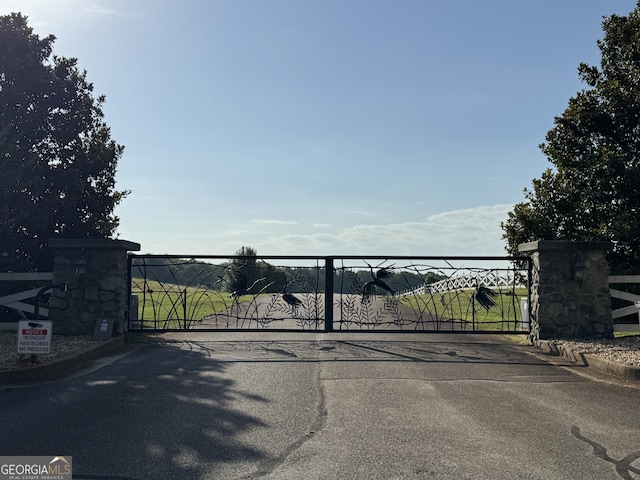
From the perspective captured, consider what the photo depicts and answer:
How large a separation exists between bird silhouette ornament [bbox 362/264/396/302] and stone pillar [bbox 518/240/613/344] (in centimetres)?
356

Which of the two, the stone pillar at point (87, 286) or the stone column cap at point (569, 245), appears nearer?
the stone pillar at point (87, 286)

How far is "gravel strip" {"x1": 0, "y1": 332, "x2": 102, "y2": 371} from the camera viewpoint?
30.6ft

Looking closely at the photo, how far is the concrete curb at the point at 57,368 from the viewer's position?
8711mm

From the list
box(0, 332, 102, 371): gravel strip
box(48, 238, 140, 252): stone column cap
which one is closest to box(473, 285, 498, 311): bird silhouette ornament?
box(48, 238, 140, 252): stone column cap

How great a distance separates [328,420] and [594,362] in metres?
6.19

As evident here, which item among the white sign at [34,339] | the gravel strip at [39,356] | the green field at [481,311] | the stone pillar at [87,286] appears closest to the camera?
the white sign at [34,339]

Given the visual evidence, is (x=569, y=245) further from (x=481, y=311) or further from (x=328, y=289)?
(x=481, y=311)

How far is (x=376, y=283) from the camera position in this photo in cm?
1425

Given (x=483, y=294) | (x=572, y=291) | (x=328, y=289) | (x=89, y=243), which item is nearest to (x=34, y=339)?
(x=89, y=243)

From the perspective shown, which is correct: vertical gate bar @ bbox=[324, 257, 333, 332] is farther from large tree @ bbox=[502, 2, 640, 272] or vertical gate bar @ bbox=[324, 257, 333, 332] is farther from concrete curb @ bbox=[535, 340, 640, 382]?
large tree @ bbox=[502, 2, 640, 272]

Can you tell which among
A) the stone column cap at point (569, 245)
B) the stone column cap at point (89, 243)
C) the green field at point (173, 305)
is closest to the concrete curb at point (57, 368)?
the green field at point (173, 305)

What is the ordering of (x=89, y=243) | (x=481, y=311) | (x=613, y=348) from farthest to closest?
1. (x=481, y=311)
2. (x=89, y=243)
3. (x=613, y=348)

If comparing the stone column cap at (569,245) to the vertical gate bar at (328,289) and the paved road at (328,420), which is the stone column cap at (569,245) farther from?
the vertical gate bar at (328,289)

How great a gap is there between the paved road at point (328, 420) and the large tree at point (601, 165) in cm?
600
